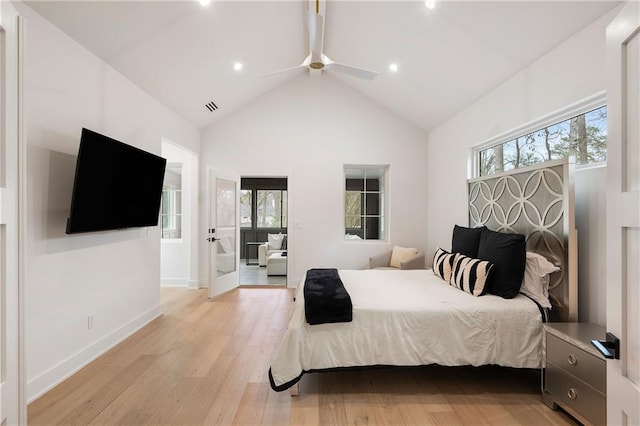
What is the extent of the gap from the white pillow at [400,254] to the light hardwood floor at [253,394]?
232 cm

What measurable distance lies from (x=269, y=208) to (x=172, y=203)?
3.68m

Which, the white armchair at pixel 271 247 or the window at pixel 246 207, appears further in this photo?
the window at pixel 246 207

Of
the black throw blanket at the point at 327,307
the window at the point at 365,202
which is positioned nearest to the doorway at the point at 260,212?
the window at the point at 365,202

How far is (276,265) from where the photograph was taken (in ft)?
20.5

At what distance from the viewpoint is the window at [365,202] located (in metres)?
5.47

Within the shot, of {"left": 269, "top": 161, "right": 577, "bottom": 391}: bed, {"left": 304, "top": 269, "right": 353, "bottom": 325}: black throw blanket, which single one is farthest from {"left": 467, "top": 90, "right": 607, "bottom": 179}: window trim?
{"left": 304, "top": 269, "right": 353, "bottom": 325}: black throw blanket

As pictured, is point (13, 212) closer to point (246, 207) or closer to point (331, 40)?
point (331, 40)

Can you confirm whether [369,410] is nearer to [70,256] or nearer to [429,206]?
[70,256]

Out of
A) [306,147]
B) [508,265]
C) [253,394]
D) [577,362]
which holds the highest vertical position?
[306,147]

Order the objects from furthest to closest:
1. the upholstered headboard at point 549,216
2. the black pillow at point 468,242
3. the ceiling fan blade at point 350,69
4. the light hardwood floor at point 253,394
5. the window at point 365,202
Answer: the window at point 365,202 → the black pillow at point 468,242 → the ceiling fan blade at point 350,69 → the upholstered headboard at point 549,216 → the light hardwood floor at point 253,394

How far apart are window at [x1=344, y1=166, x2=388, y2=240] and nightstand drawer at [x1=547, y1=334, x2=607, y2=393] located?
3513 millimetres

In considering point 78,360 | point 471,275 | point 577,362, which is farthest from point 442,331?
point 78,360

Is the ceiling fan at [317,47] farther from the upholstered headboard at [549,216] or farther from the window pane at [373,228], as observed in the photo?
the window pane at [373,228]

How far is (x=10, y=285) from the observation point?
0.84 metres
